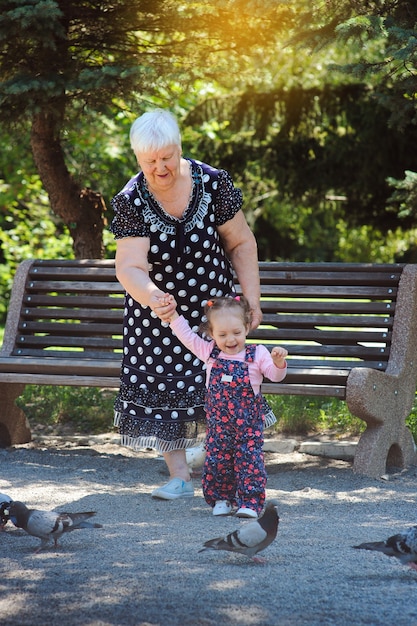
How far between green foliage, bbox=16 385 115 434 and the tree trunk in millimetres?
1153

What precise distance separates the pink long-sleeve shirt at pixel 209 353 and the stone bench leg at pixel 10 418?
7.73 ft

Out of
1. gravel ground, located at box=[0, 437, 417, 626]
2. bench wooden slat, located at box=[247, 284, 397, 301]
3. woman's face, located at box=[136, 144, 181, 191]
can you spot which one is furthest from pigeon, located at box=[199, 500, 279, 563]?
bench wooden slat, located at box=[247, 284, 397, 301]

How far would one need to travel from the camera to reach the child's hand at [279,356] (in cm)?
404

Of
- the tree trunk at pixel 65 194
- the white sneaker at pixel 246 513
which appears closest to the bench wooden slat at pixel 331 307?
the white sneaker at pixel 246 513

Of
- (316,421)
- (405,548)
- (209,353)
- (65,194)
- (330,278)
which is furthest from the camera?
(65,194)

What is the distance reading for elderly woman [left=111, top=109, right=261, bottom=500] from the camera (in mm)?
4402

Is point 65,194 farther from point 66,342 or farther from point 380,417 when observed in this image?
point 380,417

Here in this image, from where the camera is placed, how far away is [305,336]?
5879 mm

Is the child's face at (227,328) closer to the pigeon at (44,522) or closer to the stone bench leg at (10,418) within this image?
the pigeon at (44,522)

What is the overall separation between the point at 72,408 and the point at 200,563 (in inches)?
157

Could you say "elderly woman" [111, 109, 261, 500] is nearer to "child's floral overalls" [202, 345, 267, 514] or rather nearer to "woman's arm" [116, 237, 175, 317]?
"woman's arm" [116, 237, 175, 317]

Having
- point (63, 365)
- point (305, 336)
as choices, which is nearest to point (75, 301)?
point (63, 365)

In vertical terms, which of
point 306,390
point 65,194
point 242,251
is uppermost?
point 65,194

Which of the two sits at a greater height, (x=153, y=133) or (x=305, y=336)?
(x=153, y=133)
